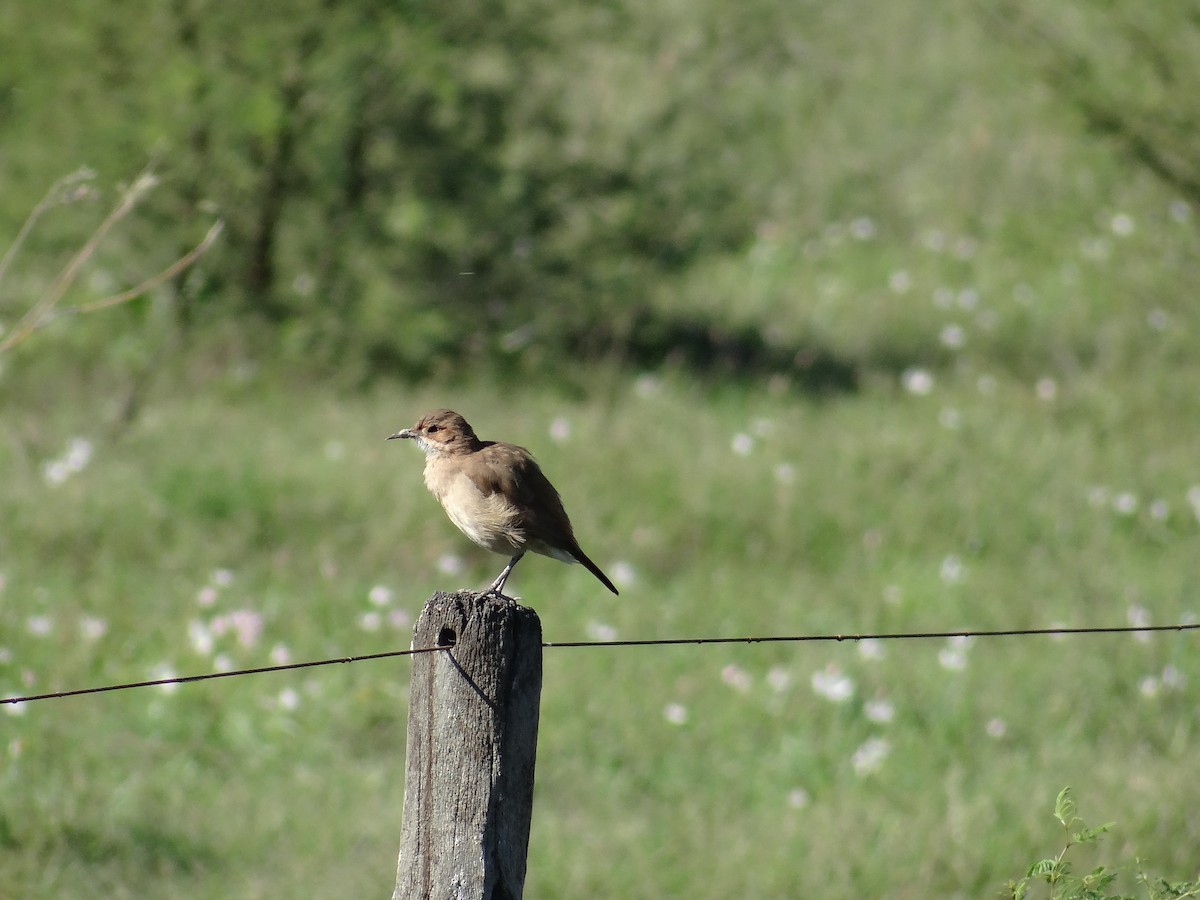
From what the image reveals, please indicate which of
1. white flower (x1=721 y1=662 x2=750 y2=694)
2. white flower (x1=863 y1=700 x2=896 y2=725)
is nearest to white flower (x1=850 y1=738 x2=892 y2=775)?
white flower (x1=863 y1=700 x2=896 y2=725)

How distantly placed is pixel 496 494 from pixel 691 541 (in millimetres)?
3421

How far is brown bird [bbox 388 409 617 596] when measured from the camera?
351cm

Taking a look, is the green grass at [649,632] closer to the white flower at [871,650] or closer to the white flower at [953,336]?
the white flower at [871,650]

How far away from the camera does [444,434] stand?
3719mm

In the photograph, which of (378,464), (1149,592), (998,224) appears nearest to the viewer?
(1149,592)

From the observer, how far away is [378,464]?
23.2 feet

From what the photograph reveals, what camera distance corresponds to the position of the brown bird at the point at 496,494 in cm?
351

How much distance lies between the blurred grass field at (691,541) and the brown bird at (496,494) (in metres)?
1.22

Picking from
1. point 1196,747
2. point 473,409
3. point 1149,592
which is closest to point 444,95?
point 473,409

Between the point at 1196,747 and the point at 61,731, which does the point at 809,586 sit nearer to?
the point at 1196,747

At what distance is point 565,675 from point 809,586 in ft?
4.29

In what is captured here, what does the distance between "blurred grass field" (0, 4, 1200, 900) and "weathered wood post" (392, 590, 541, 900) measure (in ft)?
5.63

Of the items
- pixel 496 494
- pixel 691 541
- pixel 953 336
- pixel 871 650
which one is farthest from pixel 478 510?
pixel 953 336

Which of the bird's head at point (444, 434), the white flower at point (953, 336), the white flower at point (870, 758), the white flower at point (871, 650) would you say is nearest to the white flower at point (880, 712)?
the white flower at point (870, 758)
